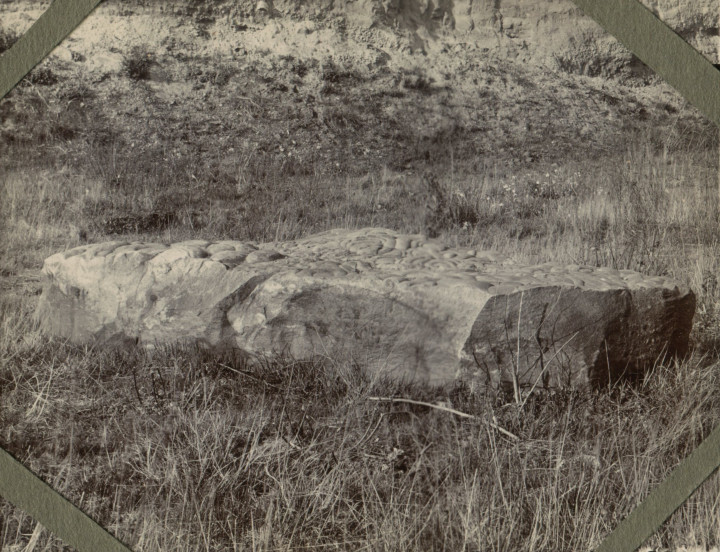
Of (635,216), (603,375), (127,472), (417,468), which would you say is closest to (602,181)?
(635,216)

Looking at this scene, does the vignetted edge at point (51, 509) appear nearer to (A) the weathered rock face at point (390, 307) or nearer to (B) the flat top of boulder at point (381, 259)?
(A) the weathered rock face at point (390, 307)

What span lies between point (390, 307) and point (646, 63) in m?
1.09

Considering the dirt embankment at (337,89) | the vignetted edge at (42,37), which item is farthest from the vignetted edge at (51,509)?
the vignetted edge at (42,37)

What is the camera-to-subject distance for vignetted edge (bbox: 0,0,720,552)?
6.58 feet

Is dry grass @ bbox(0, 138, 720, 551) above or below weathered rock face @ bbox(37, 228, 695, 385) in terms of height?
below

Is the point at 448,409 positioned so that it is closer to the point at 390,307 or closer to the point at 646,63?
the point at 390,307

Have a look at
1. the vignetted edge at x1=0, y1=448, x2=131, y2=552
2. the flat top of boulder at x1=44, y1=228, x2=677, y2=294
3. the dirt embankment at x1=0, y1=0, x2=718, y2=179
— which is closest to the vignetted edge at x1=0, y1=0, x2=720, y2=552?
the vignetted edge at x1=0, y1=448, x2=131, y2=552

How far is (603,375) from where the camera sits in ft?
6.86

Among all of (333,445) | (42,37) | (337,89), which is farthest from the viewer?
(337,89)

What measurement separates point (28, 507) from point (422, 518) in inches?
44.4

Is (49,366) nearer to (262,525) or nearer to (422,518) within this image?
(262,525)

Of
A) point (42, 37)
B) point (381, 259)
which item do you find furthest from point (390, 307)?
point (42, 37)

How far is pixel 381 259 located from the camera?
220 centimetres

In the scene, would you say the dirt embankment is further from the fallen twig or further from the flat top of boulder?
the fallen twig
